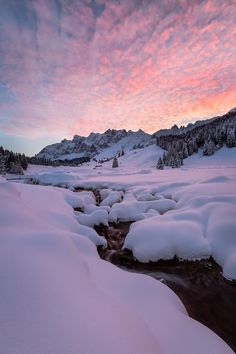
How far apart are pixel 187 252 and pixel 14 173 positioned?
2789 inches

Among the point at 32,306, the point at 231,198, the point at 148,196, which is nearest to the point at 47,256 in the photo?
the point at 32,306

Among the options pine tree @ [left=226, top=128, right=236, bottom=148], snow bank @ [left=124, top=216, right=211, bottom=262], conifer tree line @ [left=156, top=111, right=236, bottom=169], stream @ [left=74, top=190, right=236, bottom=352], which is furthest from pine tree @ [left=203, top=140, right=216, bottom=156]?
stream @ [left=74, top=190, right=236, bottom=352]

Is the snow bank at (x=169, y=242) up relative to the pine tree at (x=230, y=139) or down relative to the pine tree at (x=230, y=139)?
down

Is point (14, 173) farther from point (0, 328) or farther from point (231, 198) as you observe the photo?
point (0, 328)

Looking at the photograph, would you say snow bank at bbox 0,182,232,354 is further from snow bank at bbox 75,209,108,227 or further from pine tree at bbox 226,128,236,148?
pine tree at bbox 226,128,236,148

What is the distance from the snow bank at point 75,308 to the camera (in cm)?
290

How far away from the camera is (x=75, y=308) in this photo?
3.63 metres

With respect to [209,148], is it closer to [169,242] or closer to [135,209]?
[135,209]

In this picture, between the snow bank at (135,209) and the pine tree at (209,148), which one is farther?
the pine tree at (209,148)

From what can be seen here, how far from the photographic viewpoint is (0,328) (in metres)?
2.78

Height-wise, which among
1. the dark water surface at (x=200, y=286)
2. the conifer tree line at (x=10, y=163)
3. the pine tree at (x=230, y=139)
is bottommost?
the dark water surface at (x=200, y=286)

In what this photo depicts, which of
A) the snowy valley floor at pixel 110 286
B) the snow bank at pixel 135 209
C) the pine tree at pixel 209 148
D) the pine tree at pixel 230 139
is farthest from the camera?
the pine tree at pixel 209 148

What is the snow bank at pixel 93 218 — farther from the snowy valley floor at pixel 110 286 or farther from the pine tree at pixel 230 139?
the pine tree at pixel 230 139

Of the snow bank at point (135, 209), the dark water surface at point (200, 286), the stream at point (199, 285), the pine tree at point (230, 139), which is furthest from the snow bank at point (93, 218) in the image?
the pine tree at point (230, 139)
